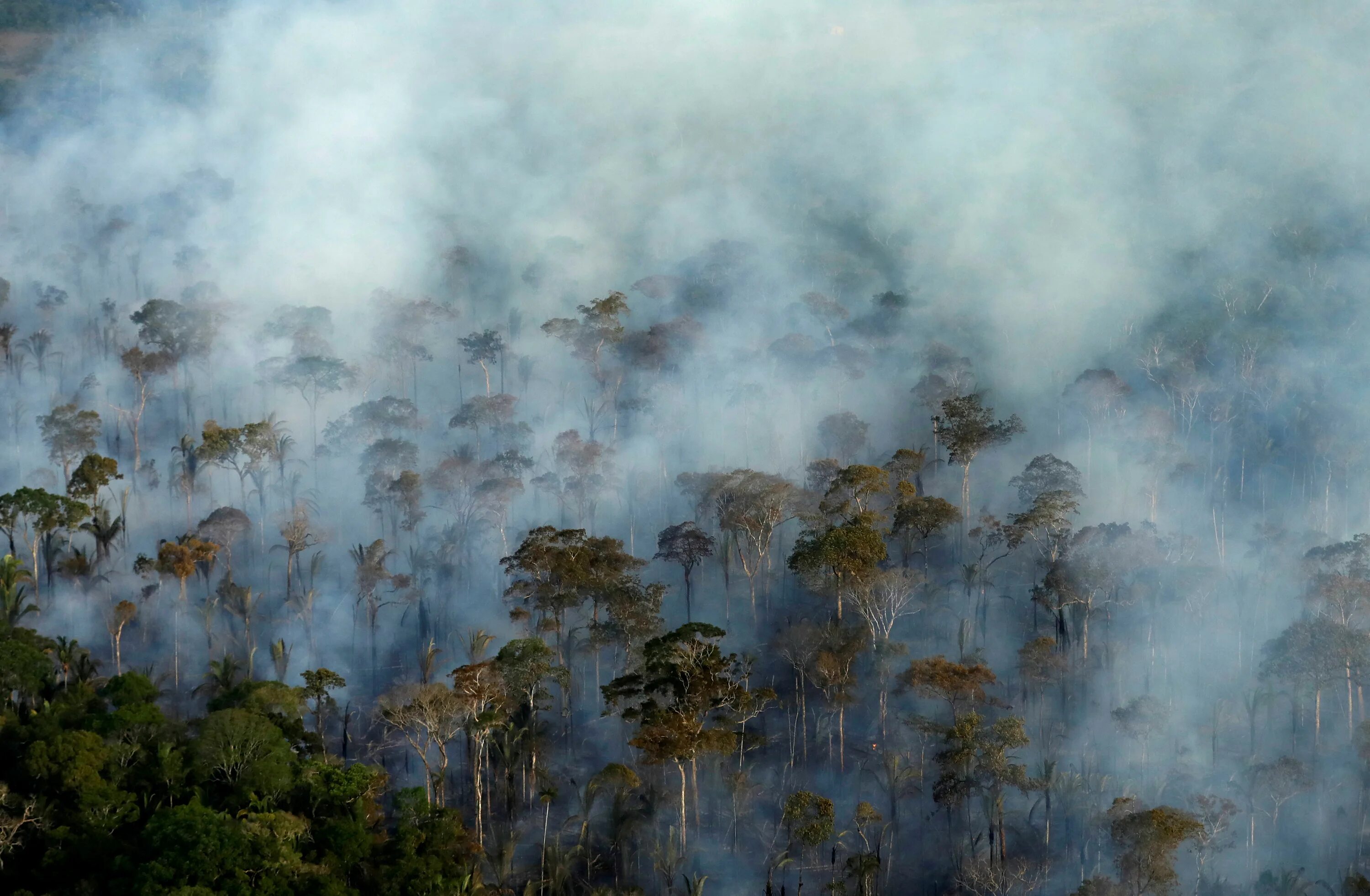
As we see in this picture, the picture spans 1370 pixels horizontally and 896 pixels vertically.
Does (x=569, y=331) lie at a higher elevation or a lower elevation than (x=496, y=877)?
higher

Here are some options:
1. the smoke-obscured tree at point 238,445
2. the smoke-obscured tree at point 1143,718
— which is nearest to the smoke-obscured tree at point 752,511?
the smoke-obscured tree at point 1143,718

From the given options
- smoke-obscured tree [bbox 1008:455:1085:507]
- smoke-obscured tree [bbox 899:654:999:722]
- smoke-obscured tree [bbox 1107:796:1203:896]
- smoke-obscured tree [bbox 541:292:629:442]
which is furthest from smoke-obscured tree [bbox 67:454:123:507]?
smoke-obscured tree [bbox 1107:796:1203:896]

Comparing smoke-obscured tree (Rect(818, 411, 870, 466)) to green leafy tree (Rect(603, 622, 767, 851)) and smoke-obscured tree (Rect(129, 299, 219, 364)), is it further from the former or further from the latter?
smoke-obscured tree (Rect(129, 299, 219, 364))

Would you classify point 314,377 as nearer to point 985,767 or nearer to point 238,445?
point 238,445

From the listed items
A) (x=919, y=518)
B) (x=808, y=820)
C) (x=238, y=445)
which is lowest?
(x=808, y=820)

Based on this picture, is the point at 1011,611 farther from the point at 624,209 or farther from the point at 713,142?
the point at 713,142

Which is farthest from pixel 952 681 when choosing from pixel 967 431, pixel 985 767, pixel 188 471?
pixel 188 471

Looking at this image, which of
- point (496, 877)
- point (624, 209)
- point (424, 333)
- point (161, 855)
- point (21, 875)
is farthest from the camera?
point (624, 209)

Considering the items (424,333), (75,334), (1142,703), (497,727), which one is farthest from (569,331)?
(1142,703)
